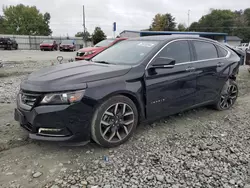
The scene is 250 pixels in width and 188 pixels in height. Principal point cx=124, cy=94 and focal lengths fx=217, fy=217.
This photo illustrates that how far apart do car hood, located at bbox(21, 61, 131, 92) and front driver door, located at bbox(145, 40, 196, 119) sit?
53cm

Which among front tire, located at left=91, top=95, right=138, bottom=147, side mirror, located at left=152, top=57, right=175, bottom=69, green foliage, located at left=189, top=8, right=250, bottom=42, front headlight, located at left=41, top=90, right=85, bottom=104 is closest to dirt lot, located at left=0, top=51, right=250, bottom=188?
front tire, located at left=91, top=95, right=138, bottom=147

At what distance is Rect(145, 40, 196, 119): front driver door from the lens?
335 cm

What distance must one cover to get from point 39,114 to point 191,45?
9.43ft

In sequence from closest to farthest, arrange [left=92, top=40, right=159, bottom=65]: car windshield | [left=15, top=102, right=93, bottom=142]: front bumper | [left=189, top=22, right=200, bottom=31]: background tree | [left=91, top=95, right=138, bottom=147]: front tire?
[left=15, top=102, right=93, bottom=142]: front bumper < [left=91, top=95, right=138, bottom=147]: front tire < [left=92, top=40, right=159, bottom=65]: car windshield < [left=189, top=22, right=200, bottom=31]: background tree

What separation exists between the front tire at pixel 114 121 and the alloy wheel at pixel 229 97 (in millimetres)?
2454

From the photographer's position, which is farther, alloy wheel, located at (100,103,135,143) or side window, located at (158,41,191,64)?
side window, located at (158,41,191,64)

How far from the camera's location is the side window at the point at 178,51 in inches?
143

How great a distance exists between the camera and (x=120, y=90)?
2.99 m

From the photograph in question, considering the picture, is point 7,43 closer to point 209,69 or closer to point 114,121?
point 209,69

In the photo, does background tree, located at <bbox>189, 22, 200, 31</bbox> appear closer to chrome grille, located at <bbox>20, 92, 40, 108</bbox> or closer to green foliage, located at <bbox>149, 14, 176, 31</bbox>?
green foliage, located at <bbox>149, 14, 176, 31</bbox>

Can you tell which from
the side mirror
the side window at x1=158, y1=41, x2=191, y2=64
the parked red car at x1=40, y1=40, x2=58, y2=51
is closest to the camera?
the side mirror

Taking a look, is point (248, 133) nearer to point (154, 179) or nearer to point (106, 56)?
point (154, 179)

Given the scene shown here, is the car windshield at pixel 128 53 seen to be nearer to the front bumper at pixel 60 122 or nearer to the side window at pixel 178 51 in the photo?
the side window at pixel 178 51

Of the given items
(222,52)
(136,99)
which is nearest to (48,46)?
(222,52)
